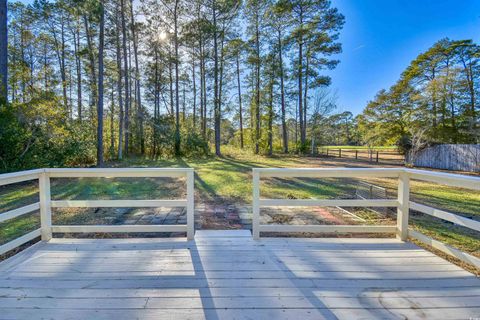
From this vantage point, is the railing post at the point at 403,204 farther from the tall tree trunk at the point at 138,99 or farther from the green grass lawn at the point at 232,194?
the tall tree trunk at the point at 138,99

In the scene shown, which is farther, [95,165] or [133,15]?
[133,15]

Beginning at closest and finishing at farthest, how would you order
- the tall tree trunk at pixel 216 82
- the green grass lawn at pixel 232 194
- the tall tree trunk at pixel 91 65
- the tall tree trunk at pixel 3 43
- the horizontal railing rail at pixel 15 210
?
1. the horizontal railing rail at pixel 15 210
2. the green grass lawn at pixel 232 194
3. the tall tree trunk at pixel 3 43
4. the tall tree trunk at pixel 91 65
5. the tall tree trunk at pixel 216 82

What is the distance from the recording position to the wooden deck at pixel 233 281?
147 cm

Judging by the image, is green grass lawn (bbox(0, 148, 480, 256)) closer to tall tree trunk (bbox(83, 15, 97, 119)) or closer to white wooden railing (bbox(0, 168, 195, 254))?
white wooden railing (bbox(0, 168, 195, 254))

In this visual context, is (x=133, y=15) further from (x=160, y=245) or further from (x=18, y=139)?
(x=160, y=245)

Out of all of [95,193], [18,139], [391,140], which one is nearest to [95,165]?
[18,139]

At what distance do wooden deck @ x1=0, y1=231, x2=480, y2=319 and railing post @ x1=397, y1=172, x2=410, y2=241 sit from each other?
15cm

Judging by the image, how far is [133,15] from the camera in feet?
50.4

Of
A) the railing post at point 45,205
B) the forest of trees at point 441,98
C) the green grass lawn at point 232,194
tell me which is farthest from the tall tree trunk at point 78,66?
the forest of trees at point 441,98

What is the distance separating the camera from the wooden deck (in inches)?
57.7

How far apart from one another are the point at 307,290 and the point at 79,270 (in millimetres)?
1912

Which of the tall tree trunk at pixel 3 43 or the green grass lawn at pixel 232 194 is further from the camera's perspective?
the tall tree trunk at pixel 3 43

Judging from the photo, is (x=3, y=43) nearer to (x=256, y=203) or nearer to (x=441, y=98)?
(x=256, y=203)

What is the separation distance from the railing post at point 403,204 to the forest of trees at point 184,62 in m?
13.0
